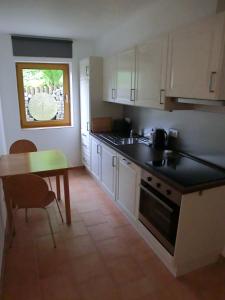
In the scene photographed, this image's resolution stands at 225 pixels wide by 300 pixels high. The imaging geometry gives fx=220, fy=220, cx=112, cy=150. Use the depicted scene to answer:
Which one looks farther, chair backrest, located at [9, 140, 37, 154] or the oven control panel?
chair backrest, located at [9, 140, 37, 154]

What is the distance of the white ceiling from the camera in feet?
7.45

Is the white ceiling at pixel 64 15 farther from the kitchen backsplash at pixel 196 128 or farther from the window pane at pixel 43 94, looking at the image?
the kitchen backsplash at pixel 196 128

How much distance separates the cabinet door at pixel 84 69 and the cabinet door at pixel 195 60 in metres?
1.74

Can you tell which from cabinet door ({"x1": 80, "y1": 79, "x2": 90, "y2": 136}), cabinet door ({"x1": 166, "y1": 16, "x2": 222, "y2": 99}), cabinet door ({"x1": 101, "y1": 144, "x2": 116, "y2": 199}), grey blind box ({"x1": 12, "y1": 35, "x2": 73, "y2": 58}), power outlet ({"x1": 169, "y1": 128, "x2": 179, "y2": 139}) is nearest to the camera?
cabinet door ({"x1": 166, "y1": 16, "x2": 222, "y2": 99})

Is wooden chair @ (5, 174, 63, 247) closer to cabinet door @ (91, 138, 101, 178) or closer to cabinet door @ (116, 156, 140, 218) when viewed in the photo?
cabinet door @ (116, 156, 140, 218)

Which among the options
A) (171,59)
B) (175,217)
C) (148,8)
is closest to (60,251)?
(175,217)

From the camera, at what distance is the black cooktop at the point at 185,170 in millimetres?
1748

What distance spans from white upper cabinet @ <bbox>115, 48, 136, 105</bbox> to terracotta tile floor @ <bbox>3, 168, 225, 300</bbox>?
154 cm

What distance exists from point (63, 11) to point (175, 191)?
2.29 m

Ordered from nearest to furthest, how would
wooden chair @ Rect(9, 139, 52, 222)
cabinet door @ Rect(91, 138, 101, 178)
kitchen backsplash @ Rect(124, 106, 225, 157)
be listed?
kitchen backsplash @ Rect(124, 106, 225, 157)
wooden chair @ Rect(9, 139, 52, 222)
cabinet door @ Rect(91, 138, 101, 178)

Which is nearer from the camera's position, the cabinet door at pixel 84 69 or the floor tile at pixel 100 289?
the floor tile at pixel 100 289

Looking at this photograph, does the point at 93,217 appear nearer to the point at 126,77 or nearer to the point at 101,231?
the point at 101,231

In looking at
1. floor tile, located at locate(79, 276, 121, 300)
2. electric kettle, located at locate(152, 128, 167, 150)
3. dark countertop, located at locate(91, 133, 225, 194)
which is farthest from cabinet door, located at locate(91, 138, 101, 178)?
floor tile, located at locate(79, 276, 121, 300)

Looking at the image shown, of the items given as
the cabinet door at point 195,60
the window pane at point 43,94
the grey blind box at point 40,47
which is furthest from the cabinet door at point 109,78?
the cabinet door at point 195,60
